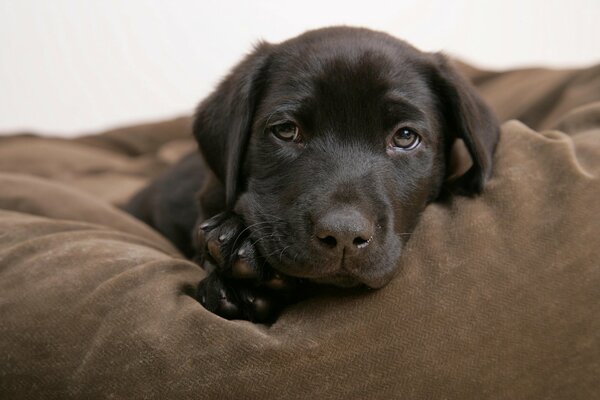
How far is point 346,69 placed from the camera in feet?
5.98

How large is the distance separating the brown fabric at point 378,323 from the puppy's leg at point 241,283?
0.08 m

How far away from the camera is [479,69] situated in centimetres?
357

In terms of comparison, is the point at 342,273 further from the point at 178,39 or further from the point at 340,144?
the point at 178,39

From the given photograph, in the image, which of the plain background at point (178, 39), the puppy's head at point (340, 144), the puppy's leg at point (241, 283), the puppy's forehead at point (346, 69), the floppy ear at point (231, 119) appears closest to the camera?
the puppy's head at point (340, 144)

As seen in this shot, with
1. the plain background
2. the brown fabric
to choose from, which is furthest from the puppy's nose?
the plain background

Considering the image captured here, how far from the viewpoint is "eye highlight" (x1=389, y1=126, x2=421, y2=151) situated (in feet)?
6.06

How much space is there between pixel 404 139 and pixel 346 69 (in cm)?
28

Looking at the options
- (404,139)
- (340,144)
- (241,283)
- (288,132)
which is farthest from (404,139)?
(241,283)

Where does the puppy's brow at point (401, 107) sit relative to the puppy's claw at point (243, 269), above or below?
above

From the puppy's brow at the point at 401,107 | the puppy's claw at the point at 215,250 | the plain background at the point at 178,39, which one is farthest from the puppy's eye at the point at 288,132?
the plain background at the point at 178,39

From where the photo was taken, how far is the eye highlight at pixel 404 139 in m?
A: 1.85

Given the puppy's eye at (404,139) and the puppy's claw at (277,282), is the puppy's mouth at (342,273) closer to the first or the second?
the puppy's claw at (277,282)

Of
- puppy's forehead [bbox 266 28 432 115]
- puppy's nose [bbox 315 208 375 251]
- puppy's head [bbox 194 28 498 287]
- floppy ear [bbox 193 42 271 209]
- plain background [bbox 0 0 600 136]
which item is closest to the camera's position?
puppy's nose [bbox 315 208 375 251]

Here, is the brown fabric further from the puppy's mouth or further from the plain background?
the plain background
